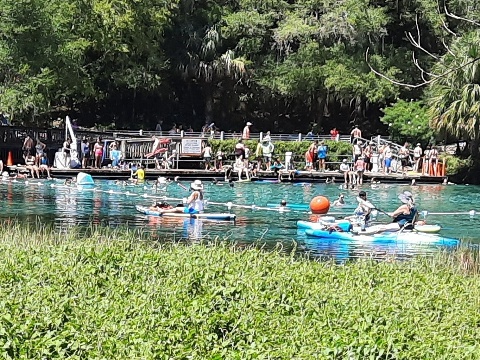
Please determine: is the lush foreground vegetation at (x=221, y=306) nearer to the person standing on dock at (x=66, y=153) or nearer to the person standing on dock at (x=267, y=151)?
the person standing on dock at (x=66, y=153)

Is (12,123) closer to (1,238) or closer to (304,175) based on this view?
(304,175)

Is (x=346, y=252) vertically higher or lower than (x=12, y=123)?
lower

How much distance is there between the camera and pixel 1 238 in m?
15.2

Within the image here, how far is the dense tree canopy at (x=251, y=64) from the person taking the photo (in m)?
40.6

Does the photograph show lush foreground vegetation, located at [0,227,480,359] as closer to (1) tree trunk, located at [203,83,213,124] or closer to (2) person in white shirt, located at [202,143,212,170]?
(2) person in white shirt, located at [202,143,212,170]

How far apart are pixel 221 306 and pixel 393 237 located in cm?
1141

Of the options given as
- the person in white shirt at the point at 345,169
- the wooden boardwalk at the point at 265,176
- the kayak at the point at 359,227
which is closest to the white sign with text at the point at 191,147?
the wooden boardwalk at the point at 265,176

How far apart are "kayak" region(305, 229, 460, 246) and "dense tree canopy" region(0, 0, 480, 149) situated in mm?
19709

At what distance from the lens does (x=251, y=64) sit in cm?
4738

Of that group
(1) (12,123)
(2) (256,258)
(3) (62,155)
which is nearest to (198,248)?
(2) (256,258)

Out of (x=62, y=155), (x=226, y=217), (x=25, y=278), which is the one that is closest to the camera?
(x=25, y=278)

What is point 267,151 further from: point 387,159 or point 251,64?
point 251,64

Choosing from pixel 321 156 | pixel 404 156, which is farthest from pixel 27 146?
pixel 404 156

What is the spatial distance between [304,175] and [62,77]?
12.1 meters
